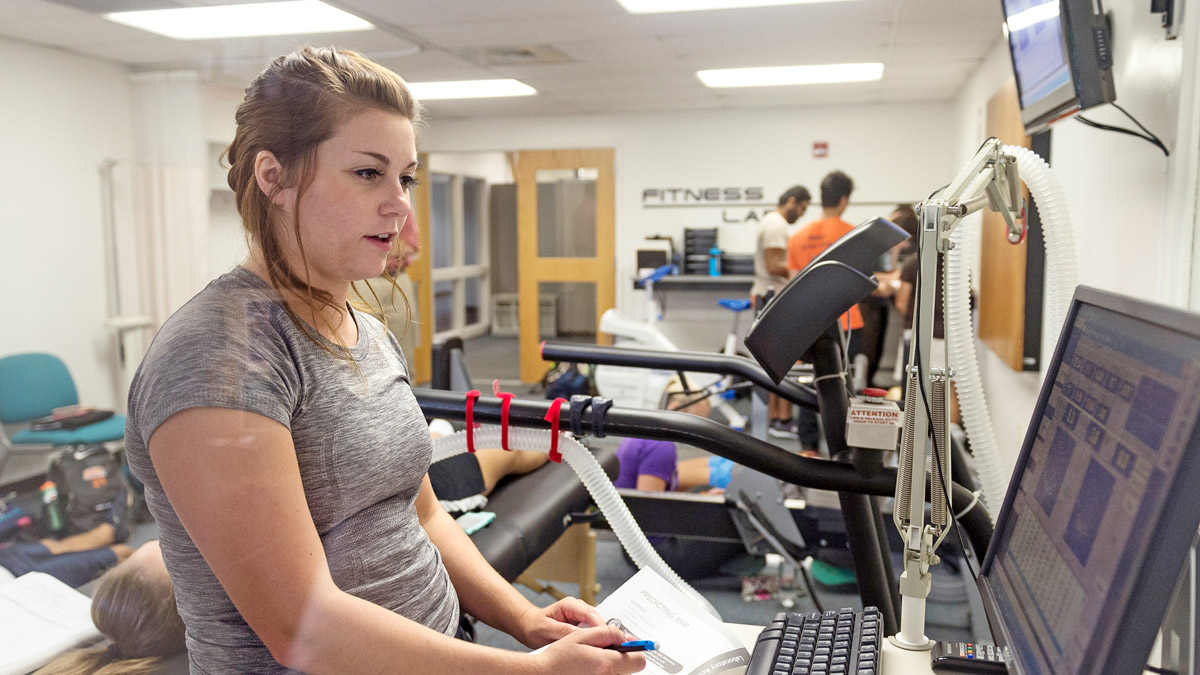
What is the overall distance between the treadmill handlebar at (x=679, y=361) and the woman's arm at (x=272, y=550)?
2.36 feet

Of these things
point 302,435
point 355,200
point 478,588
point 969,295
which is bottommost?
point 478,588

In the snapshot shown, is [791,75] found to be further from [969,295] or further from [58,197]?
[58,197]

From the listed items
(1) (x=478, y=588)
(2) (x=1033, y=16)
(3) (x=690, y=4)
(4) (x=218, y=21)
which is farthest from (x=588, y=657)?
(3) (x=690, y=4)

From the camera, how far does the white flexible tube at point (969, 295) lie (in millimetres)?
1038

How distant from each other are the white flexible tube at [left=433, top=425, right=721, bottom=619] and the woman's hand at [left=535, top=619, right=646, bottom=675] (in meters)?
0.37

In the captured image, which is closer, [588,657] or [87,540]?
[588,657]

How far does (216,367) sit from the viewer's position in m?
0.67

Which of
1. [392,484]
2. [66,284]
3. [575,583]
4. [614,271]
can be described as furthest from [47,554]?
[614,271]

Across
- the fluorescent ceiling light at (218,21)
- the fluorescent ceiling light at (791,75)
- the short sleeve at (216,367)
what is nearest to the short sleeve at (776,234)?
the fluorescent ceiling light at (791,75)

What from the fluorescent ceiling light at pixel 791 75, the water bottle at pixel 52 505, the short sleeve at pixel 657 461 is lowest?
the short sleeve at pixel 657 461

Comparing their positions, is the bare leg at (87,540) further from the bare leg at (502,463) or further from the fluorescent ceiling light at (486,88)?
the fluorescent ceiling light at (486,88)

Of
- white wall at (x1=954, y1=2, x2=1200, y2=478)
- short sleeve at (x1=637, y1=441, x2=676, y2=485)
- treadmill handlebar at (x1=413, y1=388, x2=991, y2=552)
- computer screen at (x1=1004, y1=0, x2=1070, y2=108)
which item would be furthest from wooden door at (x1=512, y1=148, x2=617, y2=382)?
treadmill handlebar at (x1=413, y1=388, x2=991, y2=552)

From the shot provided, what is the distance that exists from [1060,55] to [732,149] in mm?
4623

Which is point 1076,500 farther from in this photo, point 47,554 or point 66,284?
point 47,554
